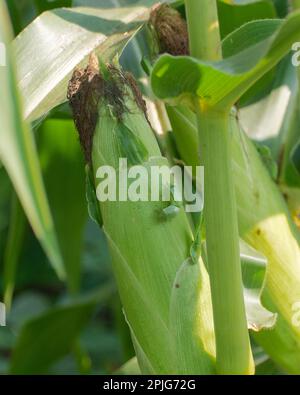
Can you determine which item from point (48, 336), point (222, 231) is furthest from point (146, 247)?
point (48, 336)

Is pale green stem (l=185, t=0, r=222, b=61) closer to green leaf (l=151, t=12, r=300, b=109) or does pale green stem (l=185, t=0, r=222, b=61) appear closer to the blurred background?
green leaf (l=151, t=12, r=300, b=109)

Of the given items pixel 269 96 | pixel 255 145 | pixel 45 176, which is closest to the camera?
pixel 255 145

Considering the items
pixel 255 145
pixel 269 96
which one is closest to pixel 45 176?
pixel 269 96

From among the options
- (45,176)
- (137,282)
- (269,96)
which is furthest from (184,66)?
(45,176)

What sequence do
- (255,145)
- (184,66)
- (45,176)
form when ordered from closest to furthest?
(184,66) → (255,145) → (45,176)

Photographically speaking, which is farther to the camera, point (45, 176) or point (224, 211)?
point (45, 176)

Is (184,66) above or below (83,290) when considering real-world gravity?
above

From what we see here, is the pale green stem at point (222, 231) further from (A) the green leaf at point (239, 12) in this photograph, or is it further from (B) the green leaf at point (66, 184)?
(B) the green leaf at point (66, 184)

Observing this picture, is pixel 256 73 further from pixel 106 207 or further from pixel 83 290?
pixel 83 290

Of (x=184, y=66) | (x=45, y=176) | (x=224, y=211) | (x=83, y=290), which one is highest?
(x=184, y=66)
